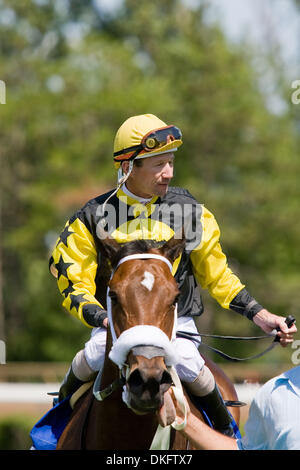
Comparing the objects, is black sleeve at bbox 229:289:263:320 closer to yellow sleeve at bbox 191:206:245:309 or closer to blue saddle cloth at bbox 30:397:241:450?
yellow sleeve at bbox 191:206:245:309

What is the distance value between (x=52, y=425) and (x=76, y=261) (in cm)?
104

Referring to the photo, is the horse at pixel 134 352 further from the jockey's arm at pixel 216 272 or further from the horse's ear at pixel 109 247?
the jockey's arm at pixel 216 272

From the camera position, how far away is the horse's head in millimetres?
3555

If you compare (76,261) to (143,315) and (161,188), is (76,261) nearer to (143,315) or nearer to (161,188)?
(161,188)

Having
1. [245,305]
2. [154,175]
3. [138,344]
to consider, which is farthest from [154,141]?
[138,344]

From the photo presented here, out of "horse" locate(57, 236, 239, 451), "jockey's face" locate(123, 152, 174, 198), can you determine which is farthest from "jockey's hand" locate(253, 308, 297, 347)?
"jockey's face" locate(123, 152, 174, 198)

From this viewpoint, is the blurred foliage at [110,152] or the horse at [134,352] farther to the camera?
the blurred foliage at [110,152]

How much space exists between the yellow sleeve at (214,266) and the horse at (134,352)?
2.62ft

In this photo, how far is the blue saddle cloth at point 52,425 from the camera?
4855mm

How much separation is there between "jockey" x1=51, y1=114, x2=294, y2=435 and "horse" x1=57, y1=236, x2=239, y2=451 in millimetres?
446

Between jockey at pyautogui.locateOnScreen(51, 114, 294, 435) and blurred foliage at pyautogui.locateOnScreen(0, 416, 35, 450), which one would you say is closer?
jockey at pyautogui.locateOnScreen(51, 114, 294, 435)

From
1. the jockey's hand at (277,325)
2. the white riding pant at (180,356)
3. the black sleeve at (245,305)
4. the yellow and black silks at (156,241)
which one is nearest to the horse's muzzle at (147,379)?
the white riding pant at (180,356)

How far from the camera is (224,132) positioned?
28719 millimetres
